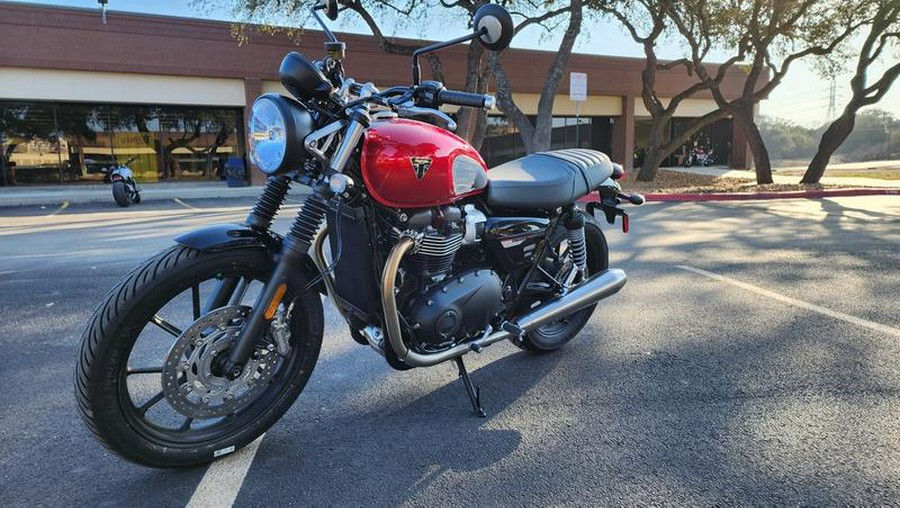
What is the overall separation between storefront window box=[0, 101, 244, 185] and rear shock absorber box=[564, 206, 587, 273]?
22.3 meters

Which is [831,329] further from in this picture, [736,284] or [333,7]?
[333,7]

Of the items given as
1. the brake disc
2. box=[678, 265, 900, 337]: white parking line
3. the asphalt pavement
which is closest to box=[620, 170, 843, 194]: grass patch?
box=[678, 265, 900, 337]: white parking line

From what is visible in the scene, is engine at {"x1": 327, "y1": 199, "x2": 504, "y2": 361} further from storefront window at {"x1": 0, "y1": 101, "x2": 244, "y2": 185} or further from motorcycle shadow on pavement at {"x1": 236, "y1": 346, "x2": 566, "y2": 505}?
storefront window at {"x1": 0, "y1": 101, "x2": 244, "y2": 185}

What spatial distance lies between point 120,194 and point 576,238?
14.6m

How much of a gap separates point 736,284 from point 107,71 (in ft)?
70.5

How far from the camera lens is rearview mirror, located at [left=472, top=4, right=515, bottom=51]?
259cm

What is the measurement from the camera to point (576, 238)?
369cm

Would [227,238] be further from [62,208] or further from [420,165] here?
[62,208]

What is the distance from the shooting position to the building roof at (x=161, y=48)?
1925 centimetres

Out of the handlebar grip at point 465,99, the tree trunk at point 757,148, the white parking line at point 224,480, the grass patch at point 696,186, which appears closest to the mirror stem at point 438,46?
the handlebar grip at point 465,99

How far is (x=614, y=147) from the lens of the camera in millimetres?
31078

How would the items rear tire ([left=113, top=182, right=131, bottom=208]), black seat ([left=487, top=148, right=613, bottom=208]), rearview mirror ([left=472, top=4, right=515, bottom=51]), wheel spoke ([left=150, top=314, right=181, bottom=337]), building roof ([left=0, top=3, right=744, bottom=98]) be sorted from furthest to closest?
1. building roof ([left=0, top=3, right=744, bottom=98])
2. rear tire ([left=113, top=182, right=131, bottom=208])
3. black seat ([left=487, top=148, right=613, bottom=208])
4. rearview mirror ([left=472, top=4, right=515, bottom=51])
5. wheel spoke ([left=150, top=314, right=181, bottom=337])

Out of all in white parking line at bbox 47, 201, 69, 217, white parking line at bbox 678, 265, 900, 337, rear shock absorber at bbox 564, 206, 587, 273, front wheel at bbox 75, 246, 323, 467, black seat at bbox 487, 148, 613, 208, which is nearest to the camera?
front wheel at bbox 75, 246, 323, 467

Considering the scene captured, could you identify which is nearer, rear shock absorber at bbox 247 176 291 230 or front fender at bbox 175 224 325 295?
front fender at bbox 175 224 325 295
